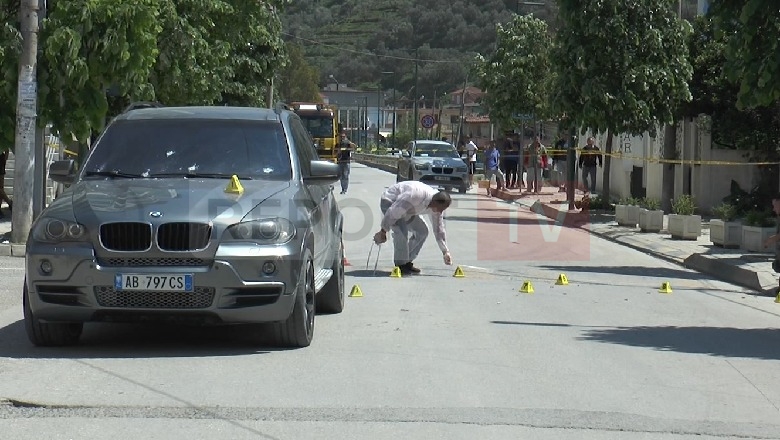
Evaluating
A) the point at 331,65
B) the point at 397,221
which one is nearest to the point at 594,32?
the point at 397,221

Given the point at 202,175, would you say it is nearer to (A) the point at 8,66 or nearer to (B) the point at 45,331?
(B) the point at 45,331

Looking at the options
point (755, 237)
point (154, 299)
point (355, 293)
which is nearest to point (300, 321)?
point (154, 299)

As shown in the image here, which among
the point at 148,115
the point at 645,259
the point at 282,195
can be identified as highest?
the point at 148,115

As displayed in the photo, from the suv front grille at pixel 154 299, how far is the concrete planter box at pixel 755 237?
494 inches

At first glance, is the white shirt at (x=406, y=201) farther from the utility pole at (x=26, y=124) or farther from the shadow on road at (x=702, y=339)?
the utility pole at (x=26, y=124)

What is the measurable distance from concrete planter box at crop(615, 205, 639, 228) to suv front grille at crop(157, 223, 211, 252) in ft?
61.0

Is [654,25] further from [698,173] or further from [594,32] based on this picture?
[698,173]

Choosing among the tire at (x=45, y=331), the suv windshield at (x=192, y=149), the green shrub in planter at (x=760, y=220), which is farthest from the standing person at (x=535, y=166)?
the tire at (x=45, y=331)

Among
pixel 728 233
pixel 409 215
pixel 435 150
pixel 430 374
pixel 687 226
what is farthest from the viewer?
pixel 435 150

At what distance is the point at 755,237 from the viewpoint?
19359mm

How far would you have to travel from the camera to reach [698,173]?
30266mm

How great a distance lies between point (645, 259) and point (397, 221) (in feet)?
21.3

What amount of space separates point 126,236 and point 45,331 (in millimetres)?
1041

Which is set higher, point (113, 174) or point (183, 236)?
point (113, 174)
